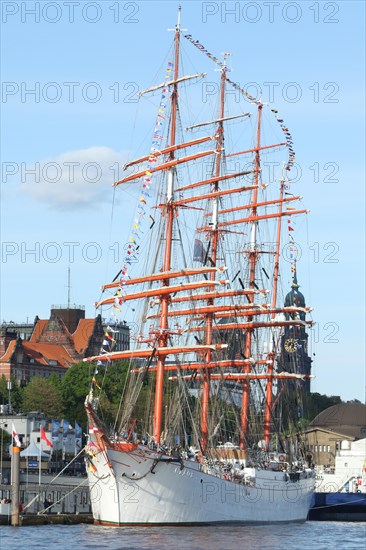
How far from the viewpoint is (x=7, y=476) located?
14212 cm

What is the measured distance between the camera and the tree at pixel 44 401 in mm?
192250

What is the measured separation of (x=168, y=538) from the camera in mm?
91188

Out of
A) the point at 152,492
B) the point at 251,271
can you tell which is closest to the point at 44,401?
the point at 251,271

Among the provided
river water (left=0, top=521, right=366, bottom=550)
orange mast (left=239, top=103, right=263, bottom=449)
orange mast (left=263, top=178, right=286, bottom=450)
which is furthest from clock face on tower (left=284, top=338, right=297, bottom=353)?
river water (left=0, top=521, right=366, bottom=550)

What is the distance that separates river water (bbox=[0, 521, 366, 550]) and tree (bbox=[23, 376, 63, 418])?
83924 millimetres

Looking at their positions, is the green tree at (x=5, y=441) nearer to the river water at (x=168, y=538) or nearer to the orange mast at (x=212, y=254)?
the orange mast at (x=212, y=254)

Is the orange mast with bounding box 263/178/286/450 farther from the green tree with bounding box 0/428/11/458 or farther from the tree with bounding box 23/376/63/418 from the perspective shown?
the tree with bounding box 23/376/63/418

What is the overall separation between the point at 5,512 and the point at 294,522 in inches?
1428

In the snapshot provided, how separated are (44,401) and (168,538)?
4067 inches

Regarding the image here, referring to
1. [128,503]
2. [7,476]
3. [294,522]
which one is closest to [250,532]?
[128,503]

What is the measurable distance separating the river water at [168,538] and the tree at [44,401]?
8392cm

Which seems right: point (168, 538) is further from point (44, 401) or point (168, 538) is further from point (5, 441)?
point (44, 401)

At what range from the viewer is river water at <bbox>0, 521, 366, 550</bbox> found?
3349 inches

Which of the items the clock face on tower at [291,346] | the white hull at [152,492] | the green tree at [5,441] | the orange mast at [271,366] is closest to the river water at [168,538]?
the white hull at [152,492]
